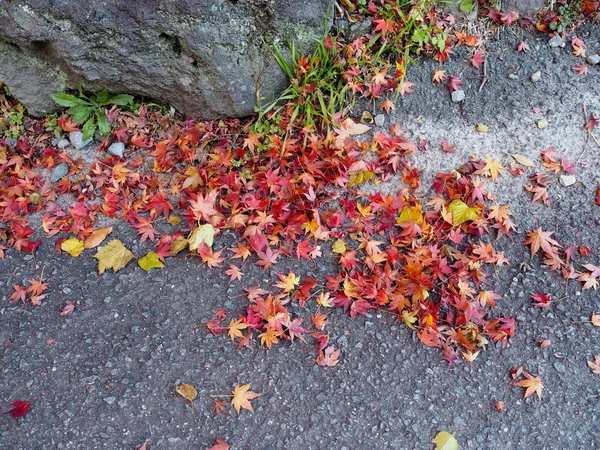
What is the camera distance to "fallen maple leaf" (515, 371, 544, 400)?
2430mm

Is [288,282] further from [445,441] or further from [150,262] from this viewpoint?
[445,441]

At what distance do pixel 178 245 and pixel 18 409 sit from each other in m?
1.09

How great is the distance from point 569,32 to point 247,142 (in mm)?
2316

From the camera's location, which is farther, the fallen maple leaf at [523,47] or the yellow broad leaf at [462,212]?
the fallen maple leaf at [523,47]

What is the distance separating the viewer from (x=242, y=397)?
2385 mm

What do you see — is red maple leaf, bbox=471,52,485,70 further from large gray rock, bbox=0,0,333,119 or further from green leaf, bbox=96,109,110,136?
green leaf, bbox=96,109,110,136

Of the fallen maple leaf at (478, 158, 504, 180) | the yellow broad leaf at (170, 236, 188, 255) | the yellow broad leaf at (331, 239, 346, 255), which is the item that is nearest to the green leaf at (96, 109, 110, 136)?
the yellow broad leaf at (170, 236, 188, 255)

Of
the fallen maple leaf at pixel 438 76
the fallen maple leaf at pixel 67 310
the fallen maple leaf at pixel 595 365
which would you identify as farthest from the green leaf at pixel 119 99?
the fallen maple leaf at pixel 595 365

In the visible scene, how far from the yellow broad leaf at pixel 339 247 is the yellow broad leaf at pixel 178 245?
84 cm

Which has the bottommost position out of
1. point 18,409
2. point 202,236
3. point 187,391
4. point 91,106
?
point 18,409

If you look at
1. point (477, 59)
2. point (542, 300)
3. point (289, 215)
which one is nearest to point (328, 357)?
point (289, 215)

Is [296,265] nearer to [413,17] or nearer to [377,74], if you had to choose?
[377,74]

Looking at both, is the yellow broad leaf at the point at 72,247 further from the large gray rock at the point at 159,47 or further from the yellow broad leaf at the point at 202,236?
the large gray rock at the point at 159,47

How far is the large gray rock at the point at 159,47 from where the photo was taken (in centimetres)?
287
